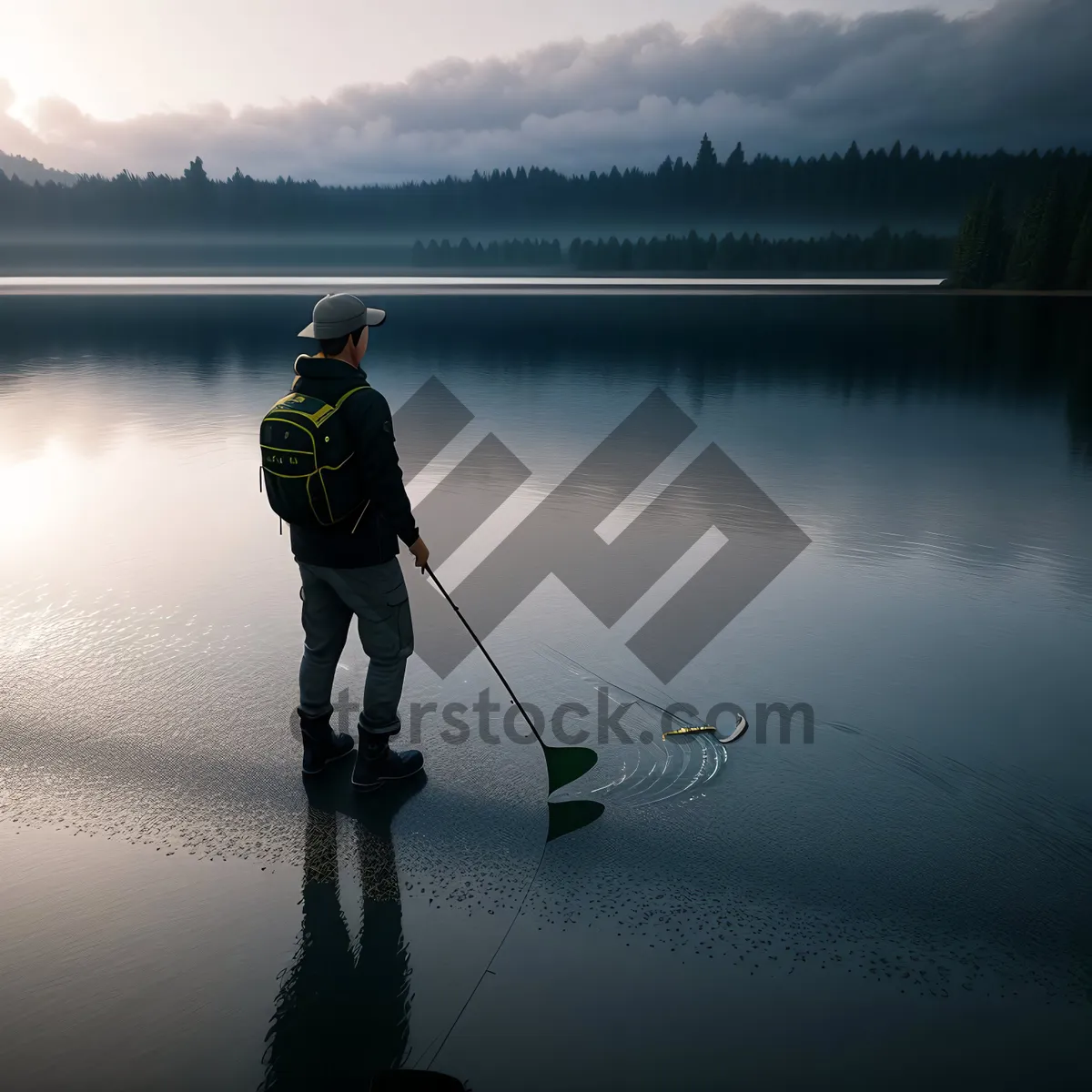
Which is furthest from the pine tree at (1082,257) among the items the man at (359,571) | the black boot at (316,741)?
the black boot at (316,741)

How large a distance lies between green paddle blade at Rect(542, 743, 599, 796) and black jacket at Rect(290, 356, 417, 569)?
1081mm

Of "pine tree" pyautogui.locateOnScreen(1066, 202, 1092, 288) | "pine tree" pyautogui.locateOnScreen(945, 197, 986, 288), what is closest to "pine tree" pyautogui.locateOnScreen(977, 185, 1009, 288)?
"pine tree" pyautogui.locateOnScreen(945, 197, 986, 288)

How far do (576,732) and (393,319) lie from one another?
3991 centimetres

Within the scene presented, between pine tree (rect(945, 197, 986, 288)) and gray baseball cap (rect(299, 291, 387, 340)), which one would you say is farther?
pine tree (rect(945, 197, 986, 288))

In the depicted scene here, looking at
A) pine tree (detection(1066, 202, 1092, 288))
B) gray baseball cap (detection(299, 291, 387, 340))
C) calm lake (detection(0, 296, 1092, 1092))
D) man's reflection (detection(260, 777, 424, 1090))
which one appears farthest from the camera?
pine tree (detection(1066, 202, 1092, 288))

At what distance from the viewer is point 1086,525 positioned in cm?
773

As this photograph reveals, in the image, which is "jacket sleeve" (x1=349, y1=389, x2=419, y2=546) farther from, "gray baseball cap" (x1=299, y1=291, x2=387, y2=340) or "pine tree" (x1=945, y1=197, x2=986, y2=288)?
"pine tree" (x1=945, y1=197, x2=986, y2=288)

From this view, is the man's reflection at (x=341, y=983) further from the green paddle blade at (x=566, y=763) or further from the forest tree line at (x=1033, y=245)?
the forest tree line at (x=1033, y=245)

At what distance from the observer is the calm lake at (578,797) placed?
2.61m

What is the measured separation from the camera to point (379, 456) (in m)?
3.60

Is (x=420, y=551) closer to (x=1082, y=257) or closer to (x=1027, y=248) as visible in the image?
(x=1082, y=257)

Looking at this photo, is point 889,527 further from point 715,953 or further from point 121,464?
point 121,464

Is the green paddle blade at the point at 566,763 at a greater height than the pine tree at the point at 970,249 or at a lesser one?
lesser

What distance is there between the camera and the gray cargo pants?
3816 mm
